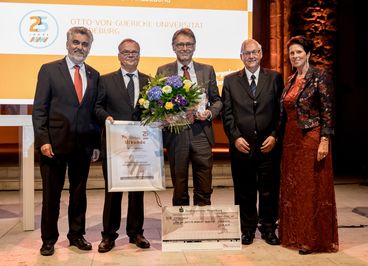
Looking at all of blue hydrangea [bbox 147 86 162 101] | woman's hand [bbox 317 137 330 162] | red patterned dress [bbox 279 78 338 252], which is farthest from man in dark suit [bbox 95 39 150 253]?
woman's hand [bbox 317 137 330 162]

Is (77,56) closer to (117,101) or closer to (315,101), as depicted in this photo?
(117,101)

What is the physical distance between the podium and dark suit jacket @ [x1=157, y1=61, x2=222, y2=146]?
1.41 m

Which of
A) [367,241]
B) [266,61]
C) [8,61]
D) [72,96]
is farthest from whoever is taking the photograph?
[266,61]

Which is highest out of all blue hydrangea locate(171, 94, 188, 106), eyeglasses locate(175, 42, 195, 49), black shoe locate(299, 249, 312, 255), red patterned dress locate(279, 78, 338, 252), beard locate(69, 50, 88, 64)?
eyeglasses locate(175, 42, 195, 49)

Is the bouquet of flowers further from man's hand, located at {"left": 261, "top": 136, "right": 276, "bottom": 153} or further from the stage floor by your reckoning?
the stage floor

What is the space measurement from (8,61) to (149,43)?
59.3 inches

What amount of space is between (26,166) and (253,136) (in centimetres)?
202

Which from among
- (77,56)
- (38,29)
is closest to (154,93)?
(77,56)

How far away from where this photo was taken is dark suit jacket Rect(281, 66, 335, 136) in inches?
123

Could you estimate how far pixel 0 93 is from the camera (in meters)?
4.90

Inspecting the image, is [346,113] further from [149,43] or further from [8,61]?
[8,61]

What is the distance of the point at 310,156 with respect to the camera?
3166mm

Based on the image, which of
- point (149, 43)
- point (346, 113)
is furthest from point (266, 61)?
point (149, 43)

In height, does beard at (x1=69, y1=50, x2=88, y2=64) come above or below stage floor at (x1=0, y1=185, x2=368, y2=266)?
above
